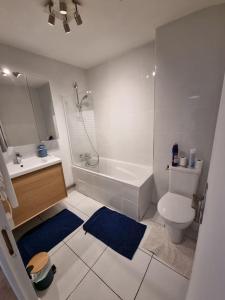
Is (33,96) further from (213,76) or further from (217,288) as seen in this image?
(217,288)

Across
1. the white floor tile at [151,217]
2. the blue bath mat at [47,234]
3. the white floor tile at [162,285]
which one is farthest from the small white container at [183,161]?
the blue bath mat at [47,234]

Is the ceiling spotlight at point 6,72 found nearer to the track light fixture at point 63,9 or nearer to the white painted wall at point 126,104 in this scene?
the track light fixture at point 63,9

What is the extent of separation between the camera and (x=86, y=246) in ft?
5.18

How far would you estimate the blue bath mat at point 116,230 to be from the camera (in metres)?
1.54

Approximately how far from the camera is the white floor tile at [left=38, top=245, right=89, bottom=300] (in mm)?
1184

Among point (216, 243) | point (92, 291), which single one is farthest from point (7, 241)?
point (92, 291)

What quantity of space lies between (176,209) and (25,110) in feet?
7.79

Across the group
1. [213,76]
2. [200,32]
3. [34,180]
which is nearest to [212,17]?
[200,32]

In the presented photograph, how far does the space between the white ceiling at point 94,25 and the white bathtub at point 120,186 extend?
1.85 meters

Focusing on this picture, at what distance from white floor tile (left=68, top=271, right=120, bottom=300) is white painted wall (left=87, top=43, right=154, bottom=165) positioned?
1.69m

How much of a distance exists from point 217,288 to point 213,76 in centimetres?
176

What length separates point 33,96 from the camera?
207 centimetres

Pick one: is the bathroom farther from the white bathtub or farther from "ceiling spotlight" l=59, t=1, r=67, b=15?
"ceiling spotlight" l=59, t=1, r=67, b=15

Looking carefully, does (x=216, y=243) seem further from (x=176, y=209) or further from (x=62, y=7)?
(x=62, y=7)
